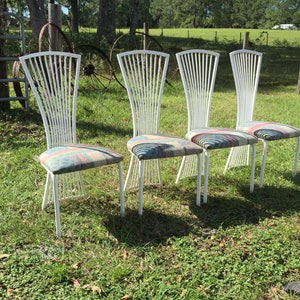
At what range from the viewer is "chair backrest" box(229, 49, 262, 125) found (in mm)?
3508

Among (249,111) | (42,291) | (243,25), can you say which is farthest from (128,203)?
(243,25)

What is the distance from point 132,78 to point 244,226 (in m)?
1.44

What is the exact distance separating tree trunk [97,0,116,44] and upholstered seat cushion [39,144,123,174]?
391 inches

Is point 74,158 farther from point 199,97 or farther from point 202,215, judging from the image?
point 199,97

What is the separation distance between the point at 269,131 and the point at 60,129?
173 cm

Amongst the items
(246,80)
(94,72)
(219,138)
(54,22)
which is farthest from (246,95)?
(94,72)

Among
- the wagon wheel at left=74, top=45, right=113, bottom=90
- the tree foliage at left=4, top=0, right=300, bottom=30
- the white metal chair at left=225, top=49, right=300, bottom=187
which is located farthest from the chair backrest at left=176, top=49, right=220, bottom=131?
the tree foliage at left=4, top=0, right=300, bottom=30

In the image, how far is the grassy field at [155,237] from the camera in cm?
212

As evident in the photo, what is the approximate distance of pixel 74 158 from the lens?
2439 mm

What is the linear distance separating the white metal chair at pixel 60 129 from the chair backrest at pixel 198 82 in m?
0.94

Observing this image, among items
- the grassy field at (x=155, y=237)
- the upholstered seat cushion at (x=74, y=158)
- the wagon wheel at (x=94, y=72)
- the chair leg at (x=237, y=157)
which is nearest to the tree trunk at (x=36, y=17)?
the wagon wheel at (x=94, y=72)

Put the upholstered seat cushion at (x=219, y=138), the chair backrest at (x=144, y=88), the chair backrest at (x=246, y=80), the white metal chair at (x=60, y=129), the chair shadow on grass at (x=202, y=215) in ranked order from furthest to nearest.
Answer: the chair backrest at (x=246, y=80) < the chair backrest at (x=144, y=88) < the upholstered seat cushion at (x=219, y=138) < the chair shadow on grass at (x=202, y=215) < the white metal chair at (x=60, y=129)

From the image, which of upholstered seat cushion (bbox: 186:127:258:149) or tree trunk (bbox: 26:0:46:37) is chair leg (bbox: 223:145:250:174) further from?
tree trunk (bbox: 26:0:46:37)

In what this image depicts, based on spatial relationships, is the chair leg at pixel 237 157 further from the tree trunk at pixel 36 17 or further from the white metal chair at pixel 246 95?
the tree trunk at pixel 36 17
